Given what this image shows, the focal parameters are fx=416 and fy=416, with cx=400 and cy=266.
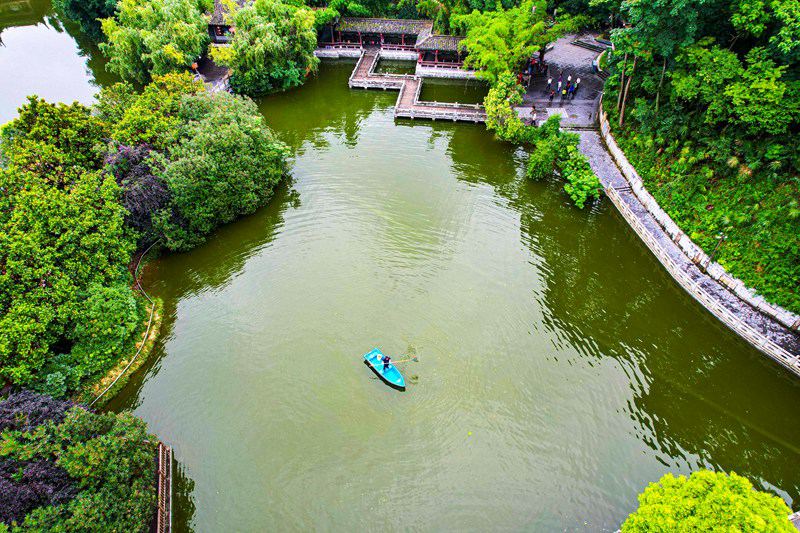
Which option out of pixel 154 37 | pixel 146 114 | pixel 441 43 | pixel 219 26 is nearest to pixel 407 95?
pixel 441 43

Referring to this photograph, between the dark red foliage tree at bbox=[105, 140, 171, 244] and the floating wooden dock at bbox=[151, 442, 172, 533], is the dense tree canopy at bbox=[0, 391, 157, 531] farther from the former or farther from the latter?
the dark red foliage tree at bbox=[105, 140, 171, 244]

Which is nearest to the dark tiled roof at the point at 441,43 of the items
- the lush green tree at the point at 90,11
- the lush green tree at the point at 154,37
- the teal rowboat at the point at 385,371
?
the lush green tree at the point at 154,37

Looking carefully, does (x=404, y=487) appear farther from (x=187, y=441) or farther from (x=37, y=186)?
(x=37, y=186)

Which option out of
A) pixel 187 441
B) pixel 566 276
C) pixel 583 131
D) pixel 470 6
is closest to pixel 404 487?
pixel 187 441

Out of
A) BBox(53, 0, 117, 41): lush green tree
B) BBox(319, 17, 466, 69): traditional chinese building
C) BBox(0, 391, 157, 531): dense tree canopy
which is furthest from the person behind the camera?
BBox(53, 0, 117, 41): lush green tree

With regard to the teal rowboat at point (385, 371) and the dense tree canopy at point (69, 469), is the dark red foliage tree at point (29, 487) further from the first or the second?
the teal rowboat at point (385, 371)

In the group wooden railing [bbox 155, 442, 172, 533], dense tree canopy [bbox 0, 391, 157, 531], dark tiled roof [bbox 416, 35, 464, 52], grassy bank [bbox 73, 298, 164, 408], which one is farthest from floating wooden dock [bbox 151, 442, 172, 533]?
dark tiled roof [bbox 416, 35, 464, 52]

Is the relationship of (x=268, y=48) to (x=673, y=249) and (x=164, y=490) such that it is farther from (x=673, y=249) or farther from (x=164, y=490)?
(x=673, y=249)
